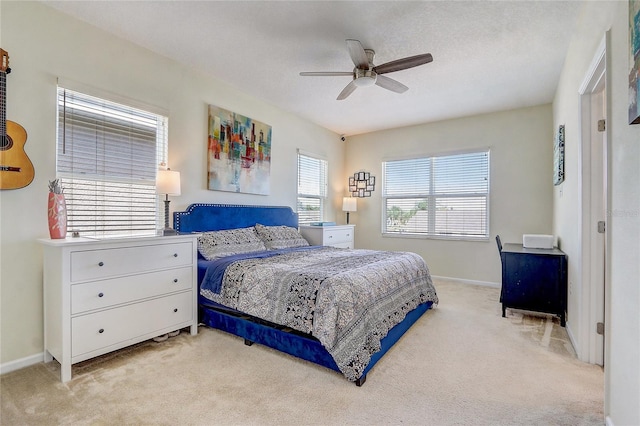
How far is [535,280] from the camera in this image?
10.3 ft

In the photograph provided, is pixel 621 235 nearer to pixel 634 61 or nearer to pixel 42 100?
pixel 634 61

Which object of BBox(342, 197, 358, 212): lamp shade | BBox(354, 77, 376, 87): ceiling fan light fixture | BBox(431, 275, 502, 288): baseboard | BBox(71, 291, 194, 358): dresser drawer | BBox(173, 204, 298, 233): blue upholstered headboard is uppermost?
BBox(354, 77, 376, 87): ceiling fan light fixture

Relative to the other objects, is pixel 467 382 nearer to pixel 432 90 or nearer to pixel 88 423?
pixel 88 423

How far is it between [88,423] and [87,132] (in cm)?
225

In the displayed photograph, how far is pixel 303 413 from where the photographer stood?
5.56 ft

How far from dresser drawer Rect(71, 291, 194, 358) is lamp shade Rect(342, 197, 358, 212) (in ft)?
11.8

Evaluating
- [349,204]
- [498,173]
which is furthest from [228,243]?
[498,173]

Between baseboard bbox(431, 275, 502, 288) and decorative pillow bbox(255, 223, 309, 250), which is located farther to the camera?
baseboard bbox(431, 275, 502, 288)

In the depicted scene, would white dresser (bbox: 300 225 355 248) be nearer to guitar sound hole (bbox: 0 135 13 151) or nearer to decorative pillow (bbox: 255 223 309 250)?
decorative pillow (bbox: 255 223 309 250)

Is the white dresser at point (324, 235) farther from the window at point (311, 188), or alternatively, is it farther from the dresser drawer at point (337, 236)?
the window at point (311, 188)

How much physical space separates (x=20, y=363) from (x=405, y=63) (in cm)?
375

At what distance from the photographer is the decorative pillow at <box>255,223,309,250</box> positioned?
12.7 feet

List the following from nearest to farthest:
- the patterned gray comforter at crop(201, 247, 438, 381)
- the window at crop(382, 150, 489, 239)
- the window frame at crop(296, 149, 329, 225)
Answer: the patterned gray comforter at crop(201, 247, 438, 381) → the window at crop(382, 150, 489, 239) → the window frame at crop(296, 149, 329, 225)

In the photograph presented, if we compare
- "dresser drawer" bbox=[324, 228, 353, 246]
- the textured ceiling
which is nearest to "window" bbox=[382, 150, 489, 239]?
"dresser drawer" bbox=[324, 228, 353, 246]
